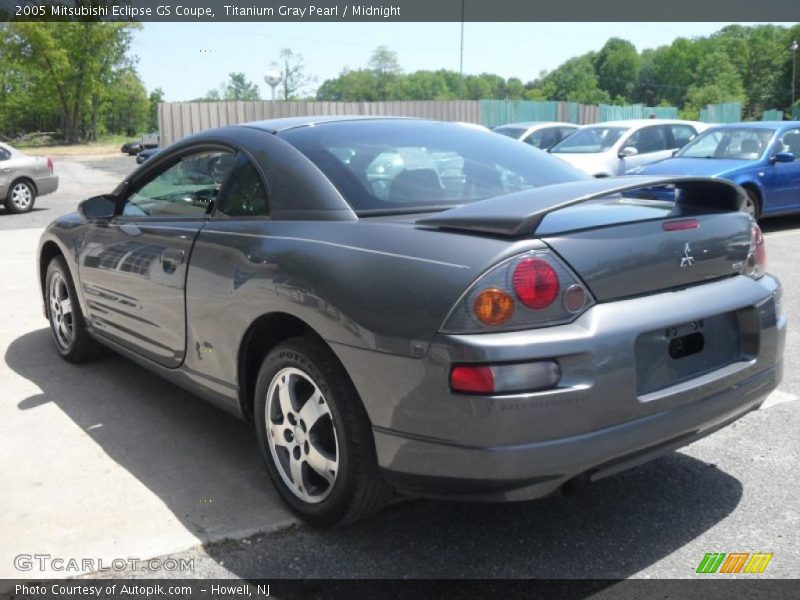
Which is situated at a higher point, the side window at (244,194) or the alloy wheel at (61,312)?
the side window at (244,194)

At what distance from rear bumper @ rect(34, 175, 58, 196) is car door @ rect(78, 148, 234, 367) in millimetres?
12269

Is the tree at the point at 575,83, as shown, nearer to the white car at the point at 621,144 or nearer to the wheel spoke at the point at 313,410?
the white car at the point at 621,144

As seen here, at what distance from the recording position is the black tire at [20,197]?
15141 millimetres

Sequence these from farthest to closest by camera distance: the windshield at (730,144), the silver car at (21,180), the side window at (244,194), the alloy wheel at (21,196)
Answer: the alloy wheel at (21,196) < the silver car at (21,180) < the windshield at (730,144) < the side window at (244,194)

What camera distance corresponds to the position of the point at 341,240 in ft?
9.32

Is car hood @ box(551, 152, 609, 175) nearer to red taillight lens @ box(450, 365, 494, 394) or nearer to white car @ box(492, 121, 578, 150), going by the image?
white car @ box(492, 121, 578, 150)

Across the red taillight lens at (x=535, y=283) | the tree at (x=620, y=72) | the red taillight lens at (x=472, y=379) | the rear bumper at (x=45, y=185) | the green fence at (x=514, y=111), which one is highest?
the tree at (x=620, y=72)

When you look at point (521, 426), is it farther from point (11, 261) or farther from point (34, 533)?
point (11, 261)

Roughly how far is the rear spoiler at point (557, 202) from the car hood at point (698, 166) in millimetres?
7514

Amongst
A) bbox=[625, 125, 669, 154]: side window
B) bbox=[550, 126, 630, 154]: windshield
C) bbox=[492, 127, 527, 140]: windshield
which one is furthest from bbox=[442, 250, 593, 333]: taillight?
bbox=[492, 127, 527, 140]: windshield

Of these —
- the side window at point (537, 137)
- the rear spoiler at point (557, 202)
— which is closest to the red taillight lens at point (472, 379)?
the rear spoiler at point (557, 202)

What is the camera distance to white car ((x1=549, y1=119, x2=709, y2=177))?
1281 cm

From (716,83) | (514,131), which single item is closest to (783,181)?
(514,131)

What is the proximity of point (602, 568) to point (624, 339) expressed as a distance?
81 cm
